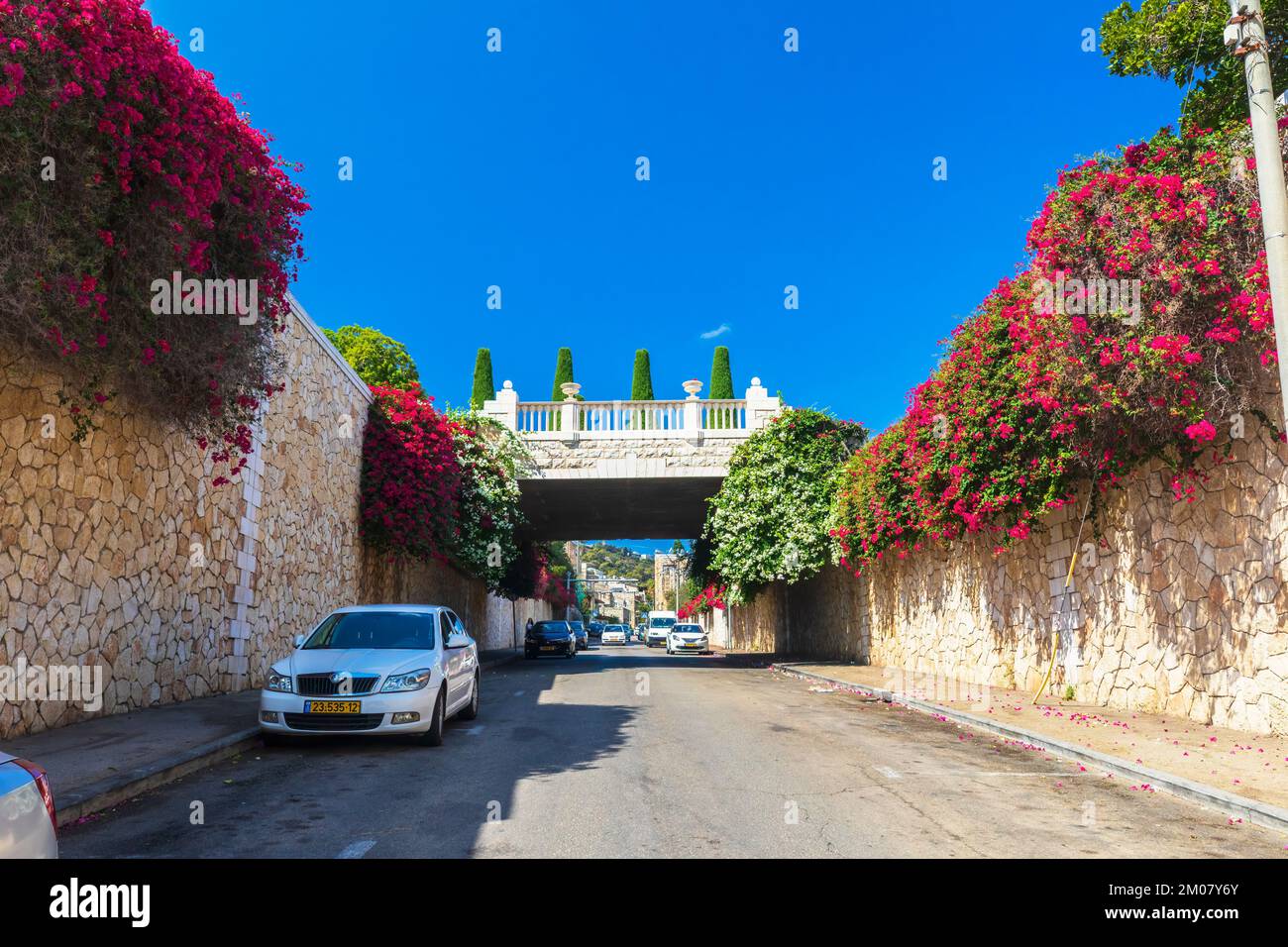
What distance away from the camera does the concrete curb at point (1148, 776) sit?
614 cm

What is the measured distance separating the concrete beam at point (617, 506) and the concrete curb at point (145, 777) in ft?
58.4

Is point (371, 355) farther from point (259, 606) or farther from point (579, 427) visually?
point (259, 606)

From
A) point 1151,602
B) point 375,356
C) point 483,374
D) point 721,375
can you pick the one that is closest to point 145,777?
point 1151,602

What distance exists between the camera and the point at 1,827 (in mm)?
2666

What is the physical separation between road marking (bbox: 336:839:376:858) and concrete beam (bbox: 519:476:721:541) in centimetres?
2115

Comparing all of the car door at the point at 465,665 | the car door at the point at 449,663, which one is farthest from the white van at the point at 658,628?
the car door at the point at 449,663

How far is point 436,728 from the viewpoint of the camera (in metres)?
9.45

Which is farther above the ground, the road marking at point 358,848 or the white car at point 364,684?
the white car at point 364,684

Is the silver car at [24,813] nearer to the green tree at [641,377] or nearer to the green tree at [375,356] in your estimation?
the green tree at [375,356]

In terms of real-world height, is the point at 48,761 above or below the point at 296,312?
below

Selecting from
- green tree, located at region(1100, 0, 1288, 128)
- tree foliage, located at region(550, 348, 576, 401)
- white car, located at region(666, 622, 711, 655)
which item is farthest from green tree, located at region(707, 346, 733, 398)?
green tree, located at region(1100, 0, 1288, 128)
